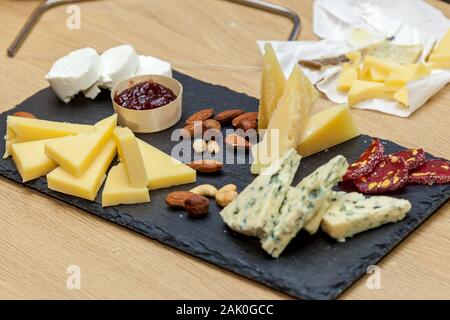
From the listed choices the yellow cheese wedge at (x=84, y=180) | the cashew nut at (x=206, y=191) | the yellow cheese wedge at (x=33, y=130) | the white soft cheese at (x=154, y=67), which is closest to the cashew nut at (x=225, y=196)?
the cashew nut at (x=206, y=191)

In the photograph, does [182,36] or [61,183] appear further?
[182,36]

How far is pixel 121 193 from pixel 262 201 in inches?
11.6

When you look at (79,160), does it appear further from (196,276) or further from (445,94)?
(445,94)

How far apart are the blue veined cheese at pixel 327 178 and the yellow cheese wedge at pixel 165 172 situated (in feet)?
0.88

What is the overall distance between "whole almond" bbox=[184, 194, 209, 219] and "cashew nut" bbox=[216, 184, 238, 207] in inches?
Result: 1.1

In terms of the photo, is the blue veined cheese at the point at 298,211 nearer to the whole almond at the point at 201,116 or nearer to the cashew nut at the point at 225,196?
the cashew nut at the point at 225,196

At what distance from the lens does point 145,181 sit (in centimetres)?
154

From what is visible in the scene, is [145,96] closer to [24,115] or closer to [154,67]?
[154,67]

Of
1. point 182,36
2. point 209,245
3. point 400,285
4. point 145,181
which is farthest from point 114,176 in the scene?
point 182,36

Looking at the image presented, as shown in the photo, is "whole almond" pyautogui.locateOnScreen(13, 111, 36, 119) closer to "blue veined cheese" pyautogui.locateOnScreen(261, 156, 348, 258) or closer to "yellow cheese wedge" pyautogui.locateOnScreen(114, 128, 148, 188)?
"yellow cheese wedge" pyautogui.locateOnScreen(114, 128, 148, 188)

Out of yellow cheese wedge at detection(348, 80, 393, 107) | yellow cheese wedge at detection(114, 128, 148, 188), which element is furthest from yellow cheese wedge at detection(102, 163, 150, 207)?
yellow cheese wedge at detection(348, 80, 393, 107)

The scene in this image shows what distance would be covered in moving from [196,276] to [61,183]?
37cm

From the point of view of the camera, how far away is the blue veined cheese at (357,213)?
4.61 ft
